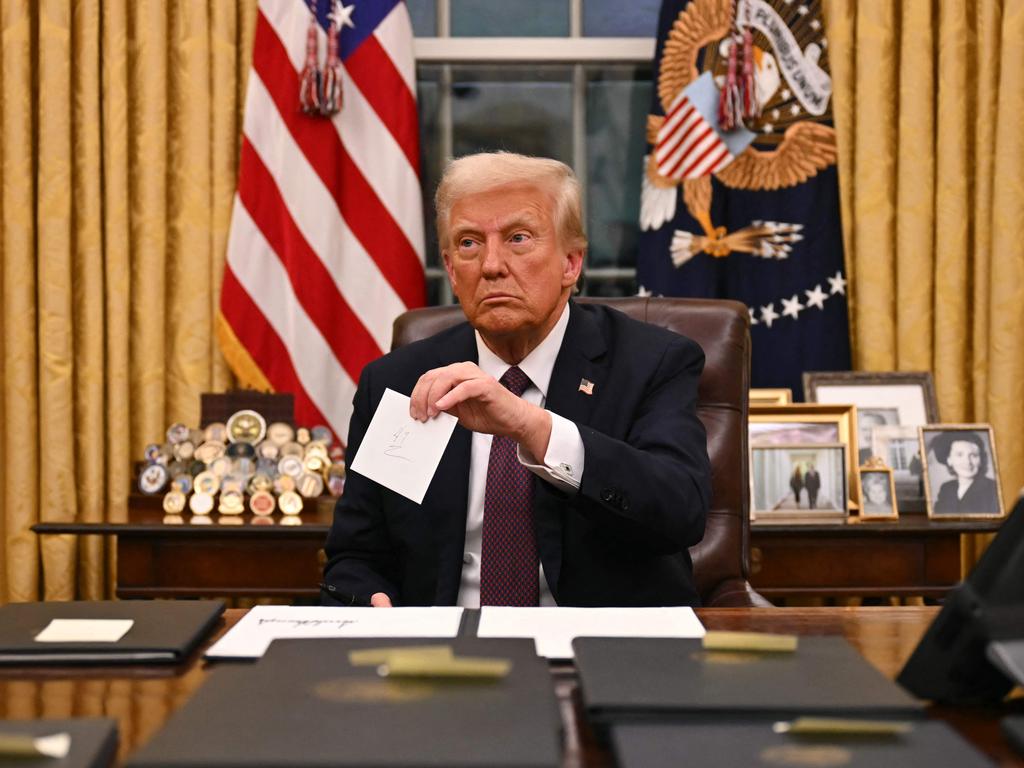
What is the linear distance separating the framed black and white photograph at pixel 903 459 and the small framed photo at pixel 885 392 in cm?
9

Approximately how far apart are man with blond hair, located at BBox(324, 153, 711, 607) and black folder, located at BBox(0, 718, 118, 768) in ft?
2.81

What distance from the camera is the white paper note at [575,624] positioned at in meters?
1.12

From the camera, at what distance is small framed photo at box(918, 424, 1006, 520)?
284cm

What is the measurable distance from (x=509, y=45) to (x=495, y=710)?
3132 millimetres

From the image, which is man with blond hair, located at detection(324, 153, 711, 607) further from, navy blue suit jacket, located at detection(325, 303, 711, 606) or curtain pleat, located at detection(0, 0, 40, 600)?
curtain pleat, located at detection(0, 0, 40, 600)

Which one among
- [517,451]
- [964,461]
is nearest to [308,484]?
[517,451]

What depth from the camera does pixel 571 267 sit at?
1.97 meters

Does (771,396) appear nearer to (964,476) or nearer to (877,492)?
(877,492)

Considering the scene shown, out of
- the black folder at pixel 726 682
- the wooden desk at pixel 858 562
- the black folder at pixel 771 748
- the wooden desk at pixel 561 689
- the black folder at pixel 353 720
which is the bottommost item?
the wooden desk at pixel 858 562

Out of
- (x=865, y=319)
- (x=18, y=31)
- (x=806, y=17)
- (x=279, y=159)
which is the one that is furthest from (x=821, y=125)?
(x=18, y=31)

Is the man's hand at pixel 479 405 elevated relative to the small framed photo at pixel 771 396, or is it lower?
elevated

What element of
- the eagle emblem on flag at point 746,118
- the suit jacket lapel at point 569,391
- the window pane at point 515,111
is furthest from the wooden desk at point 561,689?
the window pane at point 515,111

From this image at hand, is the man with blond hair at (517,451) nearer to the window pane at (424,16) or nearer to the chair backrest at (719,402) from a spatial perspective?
the chair backrest at (719,402)

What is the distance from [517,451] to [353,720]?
0.90m
